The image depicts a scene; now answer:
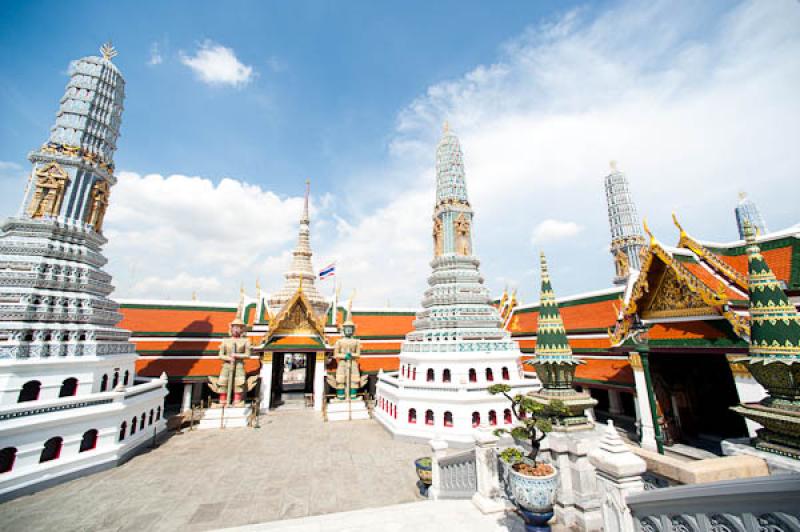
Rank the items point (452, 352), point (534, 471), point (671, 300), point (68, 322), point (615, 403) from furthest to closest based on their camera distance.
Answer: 1. point (615, 403)
2. point (452, 352)
3. point (68, 322)
4. point (671, 300)
5. point (534, 471)

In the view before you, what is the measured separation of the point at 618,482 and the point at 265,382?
22.0 meters

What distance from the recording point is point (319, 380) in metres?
22.7

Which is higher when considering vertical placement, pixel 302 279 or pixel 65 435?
pixel 302 279

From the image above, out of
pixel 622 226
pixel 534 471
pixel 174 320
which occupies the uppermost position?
pixel 622 226

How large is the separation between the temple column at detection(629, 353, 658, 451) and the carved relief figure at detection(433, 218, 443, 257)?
40.9 feet

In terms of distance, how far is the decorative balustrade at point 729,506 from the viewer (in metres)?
2.25

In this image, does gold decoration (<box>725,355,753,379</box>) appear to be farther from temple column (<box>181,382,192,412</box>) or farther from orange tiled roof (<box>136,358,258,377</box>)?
temple column (<box>181,382,192,412</box>)

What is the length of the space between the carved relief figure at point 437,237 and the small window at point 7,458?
2046 cm

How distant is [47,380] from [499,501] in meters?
15.4

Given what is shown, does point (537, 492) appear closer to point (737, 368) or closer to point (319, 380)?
point (737, 368)

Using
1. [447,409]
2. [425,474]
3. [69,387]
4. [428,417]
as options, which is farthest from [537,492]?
[69,387]

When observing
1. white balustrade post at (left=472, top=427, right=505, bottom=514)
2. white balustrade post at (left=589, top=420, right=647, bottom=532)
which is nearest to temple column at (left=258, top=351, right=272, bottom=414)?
white balustrade post at (left=472, top=427, right=505, bottom=514)

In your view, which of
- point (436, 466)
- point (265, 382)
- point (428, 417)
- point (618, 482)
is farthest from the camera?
point (265, 382)

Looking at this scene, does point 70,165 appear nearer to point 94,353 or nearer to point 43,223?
point 43,223
